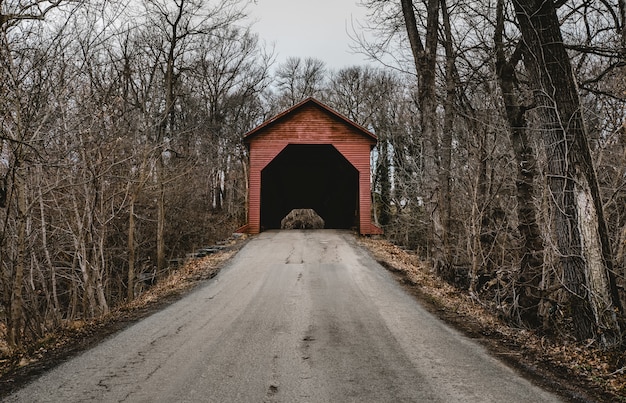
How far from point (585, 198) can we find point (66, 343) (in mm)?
6105

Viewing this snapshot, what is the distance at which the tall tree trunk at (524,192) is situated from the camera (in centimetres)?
695

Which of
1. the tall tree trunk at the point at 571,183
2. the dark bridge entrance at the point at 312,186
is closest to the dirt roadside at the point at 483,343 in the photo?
the tall tree trunk at the point at 571,183

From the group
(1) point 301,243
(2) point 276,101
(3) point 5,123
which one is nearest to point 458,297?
(1) point 301,243

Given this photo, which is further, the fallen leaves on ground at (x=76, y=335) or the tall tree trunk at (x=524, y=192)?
the tall tree trunk at (x=524, y=192)

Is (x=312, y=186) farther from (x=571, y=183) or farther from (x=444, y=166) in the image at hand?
(x=571, y=183)

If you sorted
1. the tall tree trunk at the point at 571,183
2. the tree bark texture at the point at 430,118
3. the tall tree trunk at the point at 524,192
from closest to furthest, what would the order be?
1. the tall tree trunk at the point at 571,183
2. the tall tree trunk at the point at 524,192
3. the tree bark texture at the point at 430,118

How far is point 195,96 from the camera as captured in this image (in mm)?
27281

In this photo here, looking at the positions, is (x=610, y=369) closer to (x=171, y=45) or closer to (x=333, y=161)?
(x=171, y=45)

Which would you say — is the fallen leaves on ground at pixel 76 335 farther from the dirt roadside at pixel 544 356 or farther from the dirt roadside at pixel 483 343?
the dirt roadside at pixel 544 356

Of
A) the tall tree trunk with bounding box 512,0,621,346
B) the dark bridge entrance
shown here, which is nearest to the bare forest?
the tall tree trunk with bounding box 512,0,621,346

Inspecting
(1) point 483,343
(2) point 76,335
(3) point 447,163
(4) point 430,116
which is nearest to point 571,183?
(1) point 483,343

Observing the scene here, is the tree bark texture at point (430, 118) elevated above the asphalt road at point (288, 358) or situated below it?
above

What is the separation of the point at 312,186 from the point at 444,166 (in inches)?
543

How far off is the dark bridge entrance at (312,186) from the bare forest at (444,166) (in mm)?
3165
